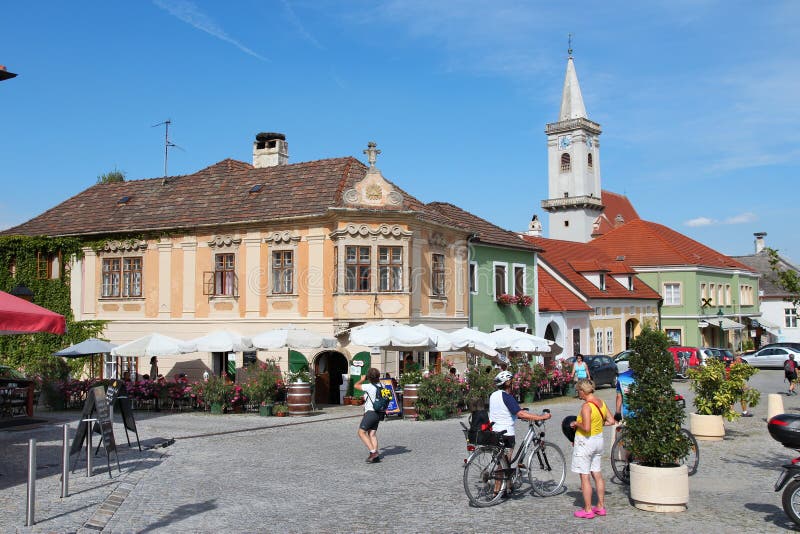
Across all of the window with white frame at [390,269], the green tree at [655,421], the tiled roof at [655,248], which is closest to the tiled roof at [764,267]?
the tiled roof at [655,248]

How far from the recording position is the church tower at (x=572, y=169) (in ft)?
278

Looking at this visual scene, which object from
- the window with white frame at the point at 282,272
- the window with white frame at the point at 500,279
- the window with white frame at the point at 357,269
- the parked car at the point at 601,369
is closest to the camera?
the window with white frame at the point at 357,269

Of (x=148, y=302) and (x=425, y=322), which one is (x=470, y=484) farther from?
(x=148, y=302)

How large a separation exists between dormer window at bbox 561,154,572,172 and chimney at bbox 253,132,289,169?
5836 cm

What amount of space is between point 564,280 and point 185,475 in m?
31.1

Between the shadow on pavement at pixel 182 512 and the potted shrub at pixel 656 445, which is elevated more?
the potted shrub at pixel 656 445

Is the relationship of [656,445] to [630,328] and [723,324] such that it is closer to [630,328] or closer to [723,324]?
[630,328]

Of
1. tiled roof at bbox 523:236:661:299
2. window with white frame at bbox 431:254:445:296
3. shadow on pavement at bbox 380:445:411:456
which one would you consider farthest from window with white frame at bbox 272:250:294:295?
tiled roof at bbox 523:236:661:299

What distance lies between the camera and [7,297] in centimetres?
1265

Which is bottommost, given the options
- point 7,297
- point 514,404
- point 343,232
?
point 514,404

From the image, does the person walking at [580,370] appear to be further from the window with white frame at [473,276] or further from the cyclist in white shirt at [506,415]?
the cyclist in white shirt at [506,415]

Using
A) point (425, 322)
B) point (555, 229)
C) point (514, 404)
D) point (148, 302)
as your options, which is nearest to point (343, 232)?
point (425, 322)

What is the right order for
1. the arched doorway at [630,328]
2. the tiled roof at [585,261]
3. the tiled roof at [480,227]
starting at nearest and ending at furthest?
the tiled roof at [480,227] < the tiled roof at [585,261] < the arched doorway at [630,328]

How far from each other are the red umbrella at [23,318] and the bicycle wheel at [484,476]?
7.53 meters
